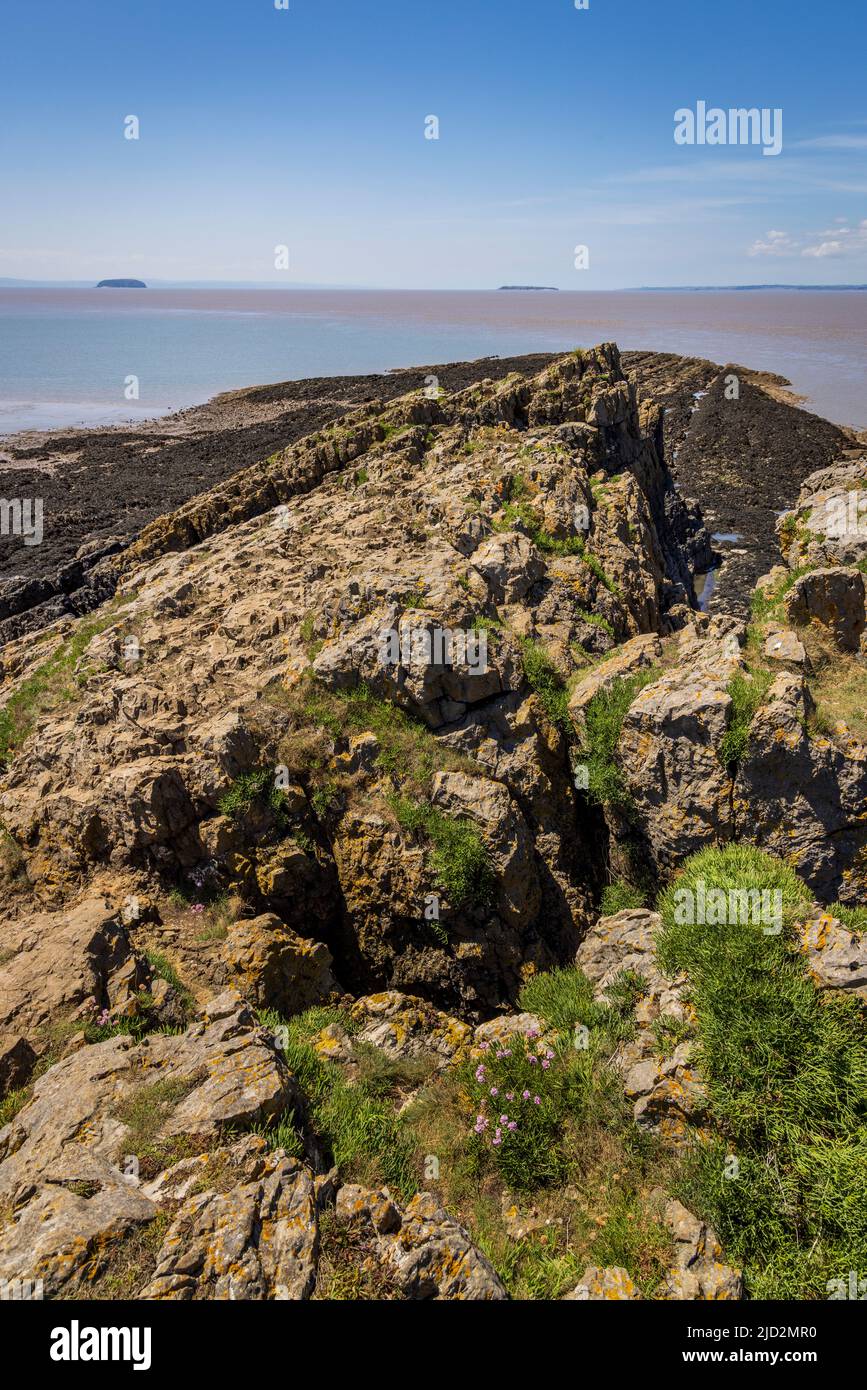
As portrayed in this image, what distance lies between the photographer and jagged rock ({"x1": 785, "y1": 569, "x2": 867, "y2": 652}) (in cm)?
1108

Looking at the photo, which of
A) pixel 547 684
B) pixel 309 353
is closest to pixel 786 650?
pixel 547 684

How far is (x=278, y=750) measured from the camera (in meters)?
10.9

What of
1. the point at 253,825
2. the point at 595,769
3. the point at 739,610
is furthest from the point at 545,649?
the point at 739,610

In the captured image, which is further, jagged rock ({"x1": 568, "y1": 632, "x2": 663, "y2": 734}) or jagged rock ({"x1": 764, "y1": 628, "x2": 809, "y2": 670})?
jagged rock ({"x1": 568, "y1": 632, "x2": 663, "y2": 734})

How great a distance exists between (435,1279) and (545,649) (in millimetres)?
9303

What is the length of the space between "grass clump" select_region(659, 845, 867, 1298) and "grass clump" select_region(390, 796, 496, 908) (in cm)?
336

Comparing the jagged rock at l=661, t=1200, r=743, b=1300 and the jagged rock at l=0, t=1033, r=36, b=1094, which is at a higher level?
the jagged rock at l=0, t=1033, r=36, b=1094

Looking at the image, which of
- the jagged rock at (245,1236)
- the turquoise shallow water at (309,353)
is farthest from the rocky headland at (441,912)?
the turquoise shallow water at (309,353)

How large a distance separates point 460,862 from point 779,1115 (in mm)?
4874

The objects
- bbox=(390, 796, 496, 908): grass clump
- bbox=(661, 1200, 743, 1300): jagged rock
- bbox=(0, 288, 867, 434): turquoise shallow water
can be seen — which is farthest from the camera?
bbox=(0, 288, 867, 434): turquoise shallow water

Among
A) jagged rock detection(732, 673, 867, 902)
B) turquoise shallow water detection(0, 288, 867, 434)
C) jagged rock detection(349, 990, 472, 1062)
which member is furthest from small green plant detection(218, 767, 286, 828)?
turquoise shallow water detection(0, 288, 867, 434)

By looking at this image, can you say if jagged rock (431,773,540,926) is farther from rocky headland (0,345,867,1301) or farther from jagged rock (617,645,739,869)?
jagged rock (617,645,739,869)

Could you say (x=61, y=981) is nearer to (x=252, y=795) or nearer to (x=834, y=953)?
(x=252, y=795)

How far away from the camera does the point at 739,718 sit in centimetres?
947
